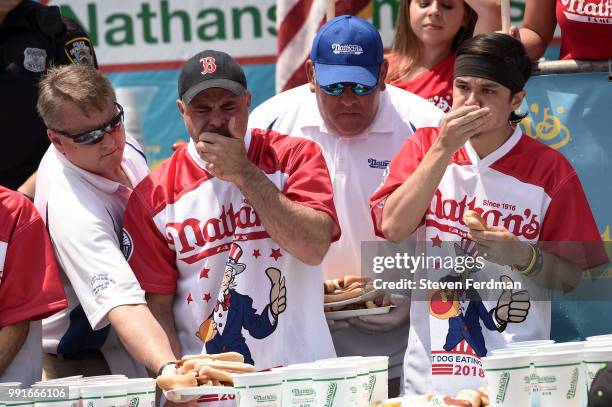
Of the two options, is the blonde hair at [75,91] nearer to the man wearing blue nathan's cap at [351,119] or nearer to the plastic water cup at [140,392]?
the man wearing blue nathan's cap at [351,119]

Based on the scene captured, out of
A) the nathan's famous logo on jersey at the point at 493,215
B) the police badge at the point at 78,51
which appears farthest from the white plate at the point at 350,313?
the police badge at the point at 78,51

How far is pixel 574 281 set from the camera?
3.95 metres

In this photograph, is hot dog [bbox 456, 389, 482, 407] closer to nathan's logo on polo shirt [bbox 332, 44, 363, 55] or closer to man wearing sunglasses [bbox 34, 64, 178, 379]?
man wearing sunglasses [bbox 34, 64, 178, 379]

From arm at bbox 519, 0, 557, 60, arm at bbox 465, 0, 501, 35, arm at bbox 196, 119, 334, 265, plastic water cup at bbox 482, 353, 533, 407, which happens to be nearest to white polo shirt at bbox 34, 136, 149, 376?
arm at bbox 196, 119, 334, 265

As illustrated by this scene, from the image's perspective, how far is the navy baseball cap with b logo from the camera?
399cm

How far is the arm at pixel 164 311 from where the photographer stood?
3961 millimetres

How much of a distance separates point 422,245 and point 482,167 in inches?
13.4

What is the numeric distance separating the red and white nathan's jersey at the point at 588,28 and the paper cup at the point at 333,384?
81.7 inches

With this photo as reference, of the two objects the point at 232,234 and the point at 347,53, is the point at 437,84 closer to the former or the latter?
the point at 347,53

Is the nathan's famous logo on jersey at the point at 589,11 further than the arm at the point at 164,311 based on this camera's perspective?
Yes

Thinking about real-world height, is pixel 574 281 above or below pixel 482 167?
below

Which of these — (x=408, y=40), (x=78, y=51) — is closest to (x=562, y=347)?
(x=408, y=40)

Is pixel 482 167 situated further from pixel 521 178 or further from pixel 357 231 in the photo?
pixel 357 231

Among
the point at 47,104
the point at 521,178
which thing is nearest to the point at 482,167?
the point at 521,178
